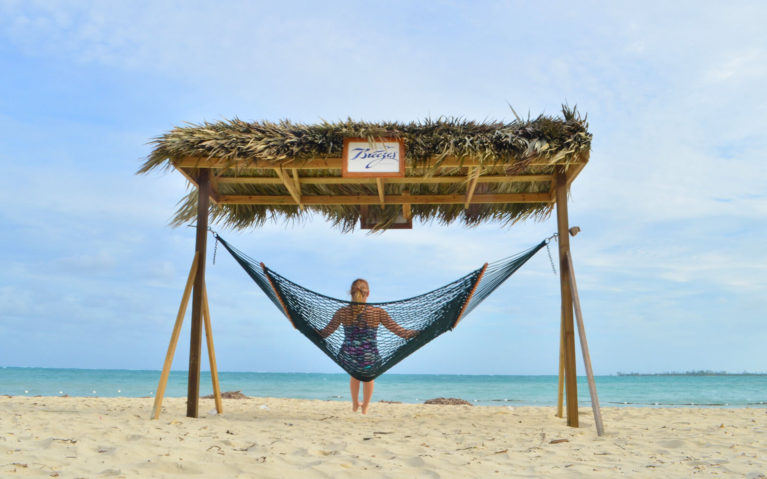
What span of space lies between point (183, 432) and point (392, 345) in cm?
131

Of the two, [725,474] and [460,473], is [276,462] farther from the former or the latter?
[725,474]

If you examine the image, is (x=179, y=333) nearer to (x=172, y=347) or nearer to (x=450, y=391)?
(x=172, y=347)

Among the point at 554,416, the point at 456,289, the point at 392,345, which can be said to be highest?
the point at 456,289

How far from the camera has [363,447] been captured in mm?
2396

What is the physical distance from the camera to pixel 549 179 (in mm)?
3725

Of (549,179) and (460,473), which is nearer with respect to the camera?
(460,473)

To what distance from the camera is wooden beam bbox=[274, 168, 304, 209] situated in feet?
11.6

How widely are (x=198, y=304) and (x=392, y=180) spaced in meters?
1.54

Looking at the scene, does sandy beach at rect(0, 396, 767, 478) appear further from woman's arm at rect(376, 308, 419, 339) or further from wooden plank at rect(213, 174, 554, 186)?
wooden plank at rect(213, 174, 554, 186)

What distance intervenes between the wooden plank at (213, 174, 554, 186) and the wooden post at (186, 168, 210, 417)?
19 centimetres

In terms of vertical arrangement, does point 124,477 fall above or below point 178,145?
below

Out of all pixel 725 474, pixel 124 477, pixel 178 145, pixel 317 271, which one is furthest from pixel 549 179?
pixel 317 271

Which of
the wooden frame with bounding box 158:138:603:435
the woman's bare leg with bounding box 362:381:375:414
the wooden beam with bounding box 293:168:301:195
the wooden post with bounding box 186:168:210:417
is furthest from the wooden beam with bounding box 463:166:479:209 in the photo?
the wooden post with bounding box 186:168:210:417

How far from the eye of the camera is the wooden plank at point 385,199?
398cm
